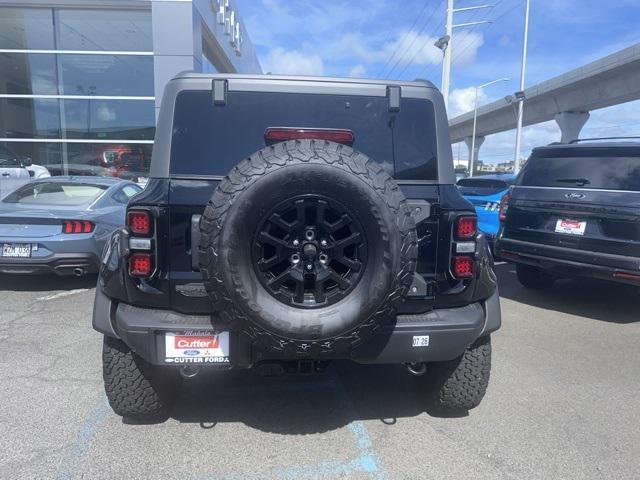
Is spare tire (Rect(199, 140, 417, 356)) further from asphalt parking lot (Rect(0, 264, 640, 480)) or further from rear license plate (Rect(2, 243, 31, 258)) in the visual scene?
rear license plate (Rect(2, 243, 31, 258))

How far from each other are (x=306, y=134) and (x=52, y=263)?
4457mm

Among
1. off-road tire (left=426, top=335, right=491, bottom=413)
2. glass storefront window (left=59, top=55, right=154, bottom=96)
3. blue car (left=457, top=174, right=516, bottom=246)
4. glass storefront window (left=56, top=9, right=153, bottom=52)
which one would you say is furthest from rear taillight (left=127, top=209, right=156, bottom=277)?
glass storefront window (left=56, top=9, right=153, bottom=52)

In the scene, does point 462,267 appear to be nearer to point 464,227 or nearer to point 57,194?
point 464,227

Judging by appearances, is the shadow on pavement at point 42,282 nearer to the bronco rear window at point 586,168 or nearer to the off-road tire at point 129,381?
the off-road tire at point 129,381

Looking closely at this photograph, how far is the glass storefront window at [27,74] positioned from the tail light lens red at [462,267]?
54.5 ft

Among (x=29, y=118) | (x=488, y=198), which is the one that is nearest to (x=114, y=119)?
(x=29, y=118)

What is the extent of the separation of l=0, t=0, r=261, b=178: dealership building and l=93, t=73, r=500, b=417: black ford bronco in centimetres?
1308

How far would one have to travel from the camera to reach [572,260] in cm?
533

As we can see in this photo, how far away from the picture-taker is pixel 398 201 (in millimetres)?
2332

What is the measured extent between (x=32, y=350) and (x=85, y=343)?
0.41 m

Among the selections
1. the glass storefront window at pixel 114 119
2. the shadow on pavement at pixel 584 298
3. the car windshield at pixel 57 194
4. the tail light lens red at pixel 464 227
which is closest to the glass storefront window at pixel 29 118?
the glass storefront window at pixel 114 119

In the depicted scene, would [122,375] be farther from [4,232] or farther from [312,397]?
[4,232]

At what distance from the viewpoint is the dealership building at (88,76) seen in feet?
48.3

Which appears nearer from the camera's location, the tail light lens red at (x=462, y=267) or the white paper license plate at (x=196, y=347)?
the white paper license plate at (x=196, y=347)
